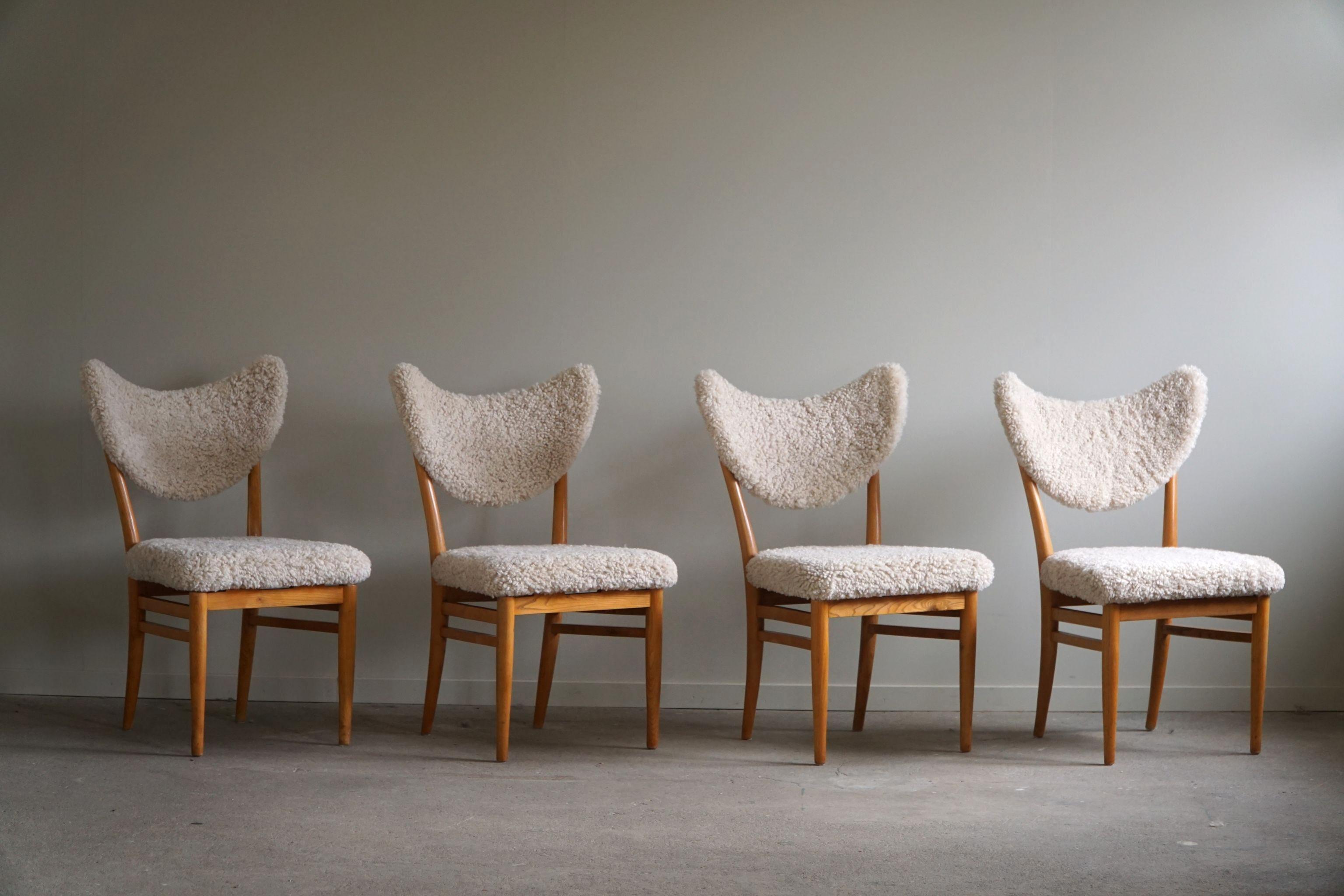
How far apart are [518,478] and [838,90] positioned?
1458 mm

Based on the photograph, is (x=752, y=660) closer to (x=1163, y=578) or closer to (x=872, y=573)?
(x=872, y=573)

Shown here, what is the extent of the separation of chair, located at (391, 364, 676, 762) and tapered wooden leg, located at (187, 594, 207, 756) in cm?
51

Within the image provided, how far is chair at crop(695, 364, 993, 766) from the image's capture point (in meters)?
2.37

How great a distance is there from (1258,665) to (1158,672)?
0.34 metres

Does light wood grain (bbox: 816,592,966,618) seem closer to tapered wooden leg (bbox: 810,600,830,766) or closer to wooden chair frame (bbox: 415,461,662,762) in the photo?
tapered wooden leg (bbox: 810,600,830,766)

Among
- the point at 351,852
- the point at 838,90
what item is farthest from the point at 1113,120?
the point at 351,852

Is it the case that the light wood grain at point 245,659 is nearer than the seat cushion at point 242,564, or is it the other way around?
the seat cushion at point 242,564

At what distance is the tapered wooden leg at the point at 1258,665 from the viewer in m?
2.49

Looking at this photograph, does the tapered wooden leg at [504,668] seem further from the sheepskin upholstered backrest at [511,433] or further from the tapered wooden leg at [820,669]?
the tapered wooden leg at [820,669]

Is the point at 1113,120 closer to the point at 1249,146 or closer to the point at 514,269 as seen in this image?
the point at 1249,146

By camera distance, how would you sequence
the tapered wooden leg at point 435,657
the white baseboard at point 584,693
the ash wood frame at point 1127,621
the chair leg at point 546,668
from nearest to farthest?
the ash wood frame at point 1127,621
the tapered wooden leg at point 435,657
the chair leg at point 546,668
the white baseboard at point 584,693

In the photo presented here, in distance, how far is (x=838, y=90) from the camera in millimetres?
3084

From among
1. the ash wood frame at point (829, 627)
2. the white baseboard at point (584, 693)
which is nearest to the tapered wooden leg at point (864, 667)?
the ash wood frame at point (829, 627)

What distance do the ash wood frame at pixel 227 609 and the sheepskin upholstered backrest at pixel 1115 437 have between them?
1737 millimetres
